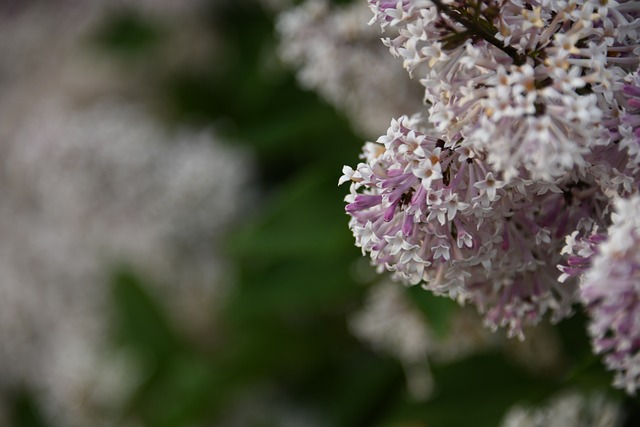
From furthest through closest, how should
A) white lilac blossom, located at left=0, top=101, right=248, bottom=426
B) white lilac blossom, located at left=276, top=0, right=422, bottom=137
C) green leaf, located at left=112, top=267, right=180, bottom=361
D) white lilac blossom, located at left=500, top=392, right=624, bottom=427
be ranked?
green leaf, located at left=112, top=267, right=180, bottom=361
white lilac blossom, located at left=0, top=101, right=248, bottom=426
white lilac blossom, located at left=276, top=0, right=422, bottom=137
white lilac blossom, located at left=500, top=392, right=624, bottom=427

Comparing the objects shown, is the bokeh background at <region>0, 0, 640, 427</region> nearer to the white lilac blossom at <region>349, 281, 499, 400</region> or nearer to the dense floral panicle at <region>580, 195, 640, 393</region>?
the white lilac blossom at <region>349, 281, 499, 400</region>

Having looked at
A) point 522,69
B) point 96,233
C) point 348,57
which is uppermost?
point 522,69

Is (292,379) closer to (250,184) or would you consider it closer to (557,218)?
(250,184)

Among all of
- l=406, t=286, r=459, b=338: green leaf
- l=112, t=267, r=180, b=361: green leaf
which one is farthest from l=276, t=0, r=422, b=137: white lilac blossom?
l=112, t=267, r=180, b=361: green leaf

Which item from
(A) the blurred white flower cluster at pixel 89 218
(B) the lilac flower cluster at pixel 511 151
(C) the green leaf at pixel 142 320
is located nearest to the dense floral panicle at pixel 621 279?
(B) the lilac flower cluster at pixel 511 151

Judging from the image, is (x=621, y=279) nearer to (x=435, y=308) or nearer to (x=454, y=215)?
(x=454, y=215)

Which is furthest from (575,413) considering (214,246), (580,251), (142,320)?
(142,320)

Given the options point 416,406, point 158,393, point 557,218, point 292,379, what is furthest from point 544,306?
point 158,393

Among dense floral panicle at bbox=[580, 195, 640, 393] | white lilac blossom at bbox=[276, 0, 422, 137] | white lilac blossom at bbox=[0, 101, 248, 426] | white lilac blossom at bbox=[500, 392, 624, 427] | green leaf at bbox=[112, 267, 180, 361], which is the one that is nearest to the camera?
dense floral panicle at bbox=[580, 195, 640, 393]

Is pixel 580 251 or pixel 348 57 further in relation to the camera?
pixel 348 57
